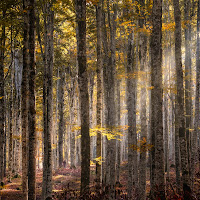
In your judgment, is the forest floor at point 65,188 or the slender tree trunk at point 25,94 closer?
the slender tree trunk at point 25,94

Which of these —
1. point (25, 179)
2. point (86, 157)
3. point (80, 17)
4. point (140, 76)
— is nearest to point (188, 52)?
point (140, 76)

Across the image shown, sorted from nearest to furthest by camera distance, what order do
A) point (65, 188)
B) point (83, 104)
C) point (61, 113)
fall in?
point (83, 104), point (65, 188), point (61, 113)

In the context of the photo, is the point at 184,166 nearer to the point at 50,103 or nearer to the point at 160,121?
the point at 160,121

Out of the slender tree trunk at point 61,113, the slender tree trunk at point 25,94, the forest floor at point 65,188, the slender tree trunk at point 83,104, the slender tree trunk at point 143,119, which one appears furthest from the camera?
the slender tree trunk at point 61,113

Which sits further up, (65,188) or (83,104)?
(83,104)

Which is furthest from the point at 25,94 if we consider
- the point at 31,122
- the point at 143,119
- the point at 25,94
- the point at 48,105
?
the point at 143,119

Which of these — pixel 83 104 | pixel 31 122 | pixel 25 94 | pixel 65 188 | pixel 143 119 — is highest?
pixel 25 94

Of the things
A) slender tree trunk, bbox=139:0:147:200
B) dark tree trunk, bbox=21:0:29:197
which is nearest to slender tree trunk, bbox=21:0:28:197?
dark tree trunk, bbox=21:0:29:197

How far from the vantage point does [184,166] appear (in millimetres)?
7664

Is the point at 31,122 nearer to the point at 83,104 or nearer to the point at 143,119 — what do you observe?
the point at 83,104

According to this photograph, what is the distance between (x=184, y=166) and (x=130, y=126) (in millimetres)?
3672

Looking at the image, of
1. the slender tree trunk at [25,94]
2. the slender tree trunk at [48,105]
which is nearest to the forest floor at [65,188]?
the slender tree trunk at [25,94]

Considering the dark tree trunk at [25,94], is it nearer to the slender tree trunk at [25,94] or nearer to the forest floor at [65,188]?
the slender tree trunk at [25,94]

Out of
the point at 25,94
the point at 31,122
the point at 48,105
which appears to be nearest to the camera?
the point at 31,122
